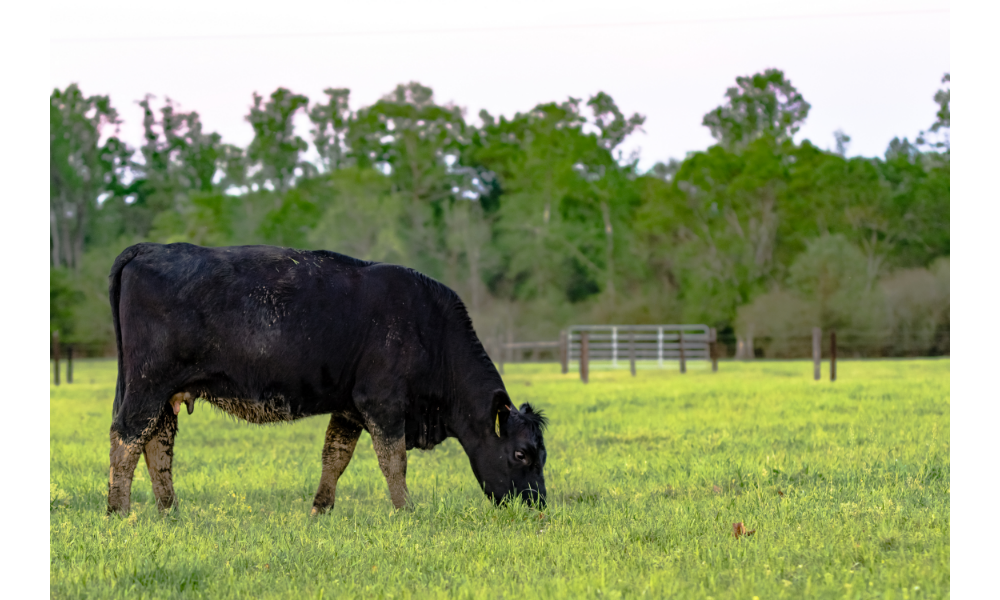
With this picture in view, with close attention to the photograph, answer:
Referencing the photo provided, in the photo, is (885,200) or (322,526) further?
(885,200)

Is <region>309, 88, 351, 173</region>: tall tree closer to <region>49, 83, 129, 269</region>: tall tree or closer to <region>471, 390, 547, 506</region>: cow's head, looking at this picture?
<region>49, 83, 129, 269</region>: tall tree

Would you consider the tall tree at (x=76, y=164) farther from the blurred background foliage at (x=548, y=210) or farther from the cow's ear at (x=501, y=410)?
the cow's ear at (x=501, y=410)

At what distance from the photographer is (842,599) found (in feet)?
14.8

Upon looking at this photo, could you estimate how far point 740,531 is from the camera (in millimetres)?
6027

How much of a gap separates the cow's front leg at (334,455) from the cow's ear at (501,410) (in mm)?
1118

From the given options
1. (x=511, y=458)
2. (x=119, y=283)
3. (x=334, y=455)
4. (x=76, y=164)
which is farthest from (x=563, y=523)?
(x=76, y=164)

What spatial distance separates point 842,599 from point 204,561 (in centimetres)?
326

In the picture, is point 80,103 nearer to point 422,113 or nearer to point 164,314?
point 422,113

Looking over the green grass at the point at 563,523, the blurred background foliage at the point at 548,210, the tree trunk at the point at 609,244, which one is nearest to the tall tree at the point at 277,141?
the blurred background foliage at the point at 548,210

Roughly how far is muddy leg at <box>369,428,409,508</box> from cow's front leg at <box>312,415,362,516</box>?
0.41 m

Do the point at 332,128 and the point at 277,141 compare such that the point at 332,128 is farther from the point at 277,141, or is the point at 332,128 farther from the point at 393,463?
the point at 393,463

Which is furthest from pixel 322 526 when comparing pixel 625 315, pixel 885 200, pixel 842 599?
pixel 885 200

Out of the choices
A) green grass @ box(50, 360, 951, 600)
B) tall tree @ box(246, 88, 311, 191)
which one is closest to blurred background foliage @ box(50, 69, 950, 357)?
tall tree @ box(246, 88, 311, 191)

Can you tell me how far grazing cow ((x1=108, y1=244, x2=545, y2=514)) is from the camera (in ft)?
23.2
